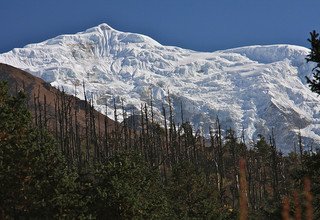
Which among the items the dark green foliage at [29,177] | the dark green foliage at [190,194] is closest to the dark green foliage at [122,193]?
the dark green foliage at [29,177]

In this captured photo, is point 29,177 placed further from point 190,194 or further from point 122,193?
point 190,194

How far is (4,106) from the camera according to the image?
83.8 ft

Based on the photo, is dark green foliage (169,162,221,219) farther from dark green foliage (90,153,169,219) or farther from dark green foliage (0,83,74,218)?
dark green foliage (0,83,74,218)

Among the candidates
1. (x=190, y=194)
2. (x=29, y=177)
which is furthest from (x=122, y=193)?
(x=190, y=194)

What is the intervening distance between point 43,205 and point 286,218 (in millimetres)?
21601

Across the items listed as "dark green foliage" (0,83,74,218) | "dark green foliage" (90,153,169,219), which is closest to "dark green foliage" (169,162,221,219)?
"dark green foliage" (90,153,169,219)

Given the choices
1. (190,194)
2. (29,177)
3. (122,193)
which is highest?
(29,177)

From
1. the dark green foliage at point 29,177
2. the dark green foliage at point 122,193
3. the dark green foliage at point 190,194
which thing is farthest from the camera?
the dark green foliage at point 190,194

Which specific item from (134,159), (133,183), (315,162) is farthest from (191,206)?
(315,162)

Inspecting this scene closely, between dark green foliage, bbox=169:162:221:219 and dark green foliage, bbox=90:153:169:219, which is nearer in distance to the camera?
dark green foliage, bbox=90:153:169:219

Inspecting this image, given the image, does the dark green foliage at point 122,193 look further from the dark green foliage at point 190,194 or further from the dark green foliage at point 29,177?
the dark green foliage at point 190,194

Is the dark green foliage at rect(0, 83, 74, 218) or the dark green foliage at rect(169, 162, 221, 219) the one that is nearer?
the dark green foliage at rect(0, 83, 74, 218)

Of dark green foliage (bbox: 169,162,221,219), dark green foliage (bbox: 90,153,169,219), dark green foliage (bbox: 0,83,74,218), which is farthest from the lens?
dark green foliage (bbox: 169,162,221,219)

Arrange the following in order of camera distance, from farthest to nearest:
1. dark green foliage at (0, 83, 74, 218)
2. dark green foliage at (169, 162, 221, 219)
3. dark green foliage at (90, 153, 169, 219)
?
dark green foliage at (169, 162, 221, 219)
dark green foliage at (90, 153, 169, 219)
dark green foliage at (0, 83, 74, 218)
